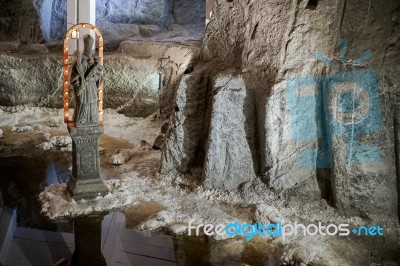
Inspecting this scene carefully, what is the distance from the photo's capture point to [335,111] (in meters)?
6.54

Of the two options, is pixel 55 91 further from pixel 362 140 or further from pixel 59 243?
pixel 362 140

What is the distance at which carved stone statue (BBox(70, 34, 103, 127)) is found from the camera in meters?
6.73

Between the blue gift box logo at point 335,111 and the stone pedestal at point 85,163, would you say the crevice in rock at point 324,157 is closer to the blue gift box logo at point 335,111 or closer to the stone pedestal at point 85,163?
the blue gift box logo at point 335,111

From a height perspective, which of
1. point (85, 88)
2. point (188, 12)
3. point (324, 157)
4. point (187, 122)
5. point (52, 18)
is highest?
point (188, 12)

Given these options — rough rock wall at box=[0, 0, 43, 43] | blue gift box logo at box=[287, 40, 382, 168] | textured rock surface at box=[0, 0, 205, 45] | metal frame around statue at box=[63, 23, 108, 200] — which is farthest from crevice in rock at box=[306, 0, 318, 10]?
rough rock wall at box=[0, 0, 43, 43]

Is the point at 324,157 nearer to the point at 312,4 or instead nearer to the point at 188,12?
the point at 312,4

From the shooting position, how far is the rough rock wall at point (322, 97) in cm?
638

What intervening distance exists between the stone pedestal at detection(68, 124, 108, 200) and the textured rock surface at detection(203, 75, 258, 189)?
177 centimetres

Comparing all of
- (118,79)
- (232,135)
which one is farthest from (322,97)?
(118,79)

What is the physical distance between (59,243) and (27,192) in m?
1.92

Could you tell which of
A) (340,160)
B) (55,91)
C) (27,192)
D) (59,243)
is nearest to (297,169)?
(340,160)

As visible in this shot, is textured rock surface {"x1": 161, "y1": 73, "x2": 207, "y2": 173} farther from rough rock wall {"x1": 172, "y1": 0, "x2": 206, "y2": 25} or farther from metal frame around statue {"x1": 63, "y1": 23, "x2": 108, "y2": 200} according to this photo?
rough rock wall {"x1": 172, "y1": 0, "x2": 206, "y2": 25}

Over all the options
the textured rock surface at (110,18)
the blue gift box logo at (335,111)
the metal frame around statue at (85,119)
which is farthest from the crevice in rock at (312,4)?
the textured rock surface at (110,18)

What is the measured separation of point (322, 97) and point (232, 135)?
150 centimetres
